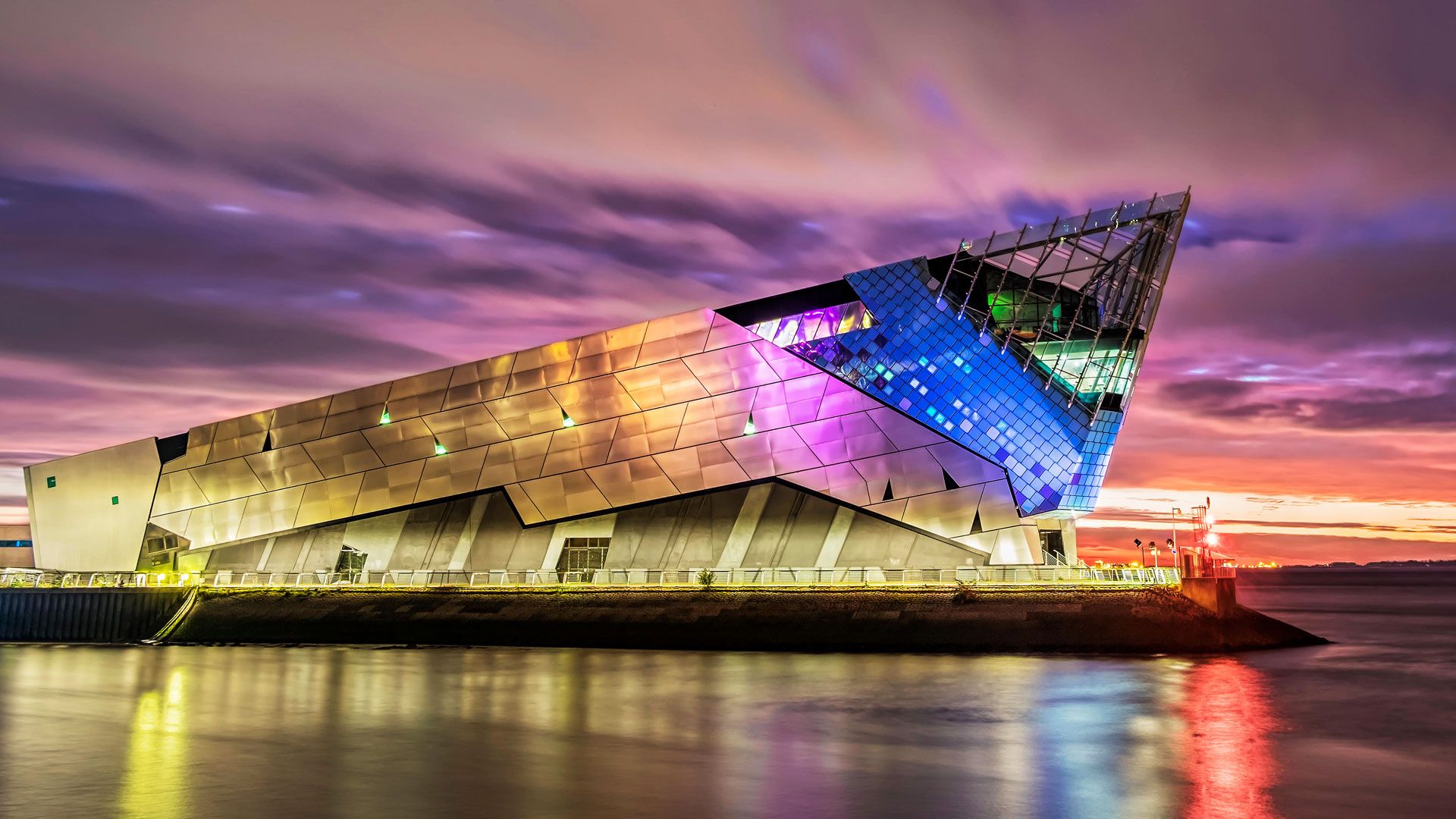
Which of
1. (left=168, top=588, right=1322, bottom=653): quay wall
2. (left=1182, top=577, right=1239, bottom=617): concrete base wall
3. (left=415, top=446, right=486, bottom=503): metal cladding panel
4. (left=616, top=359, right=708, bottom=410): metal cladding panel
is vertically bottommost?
(left=168, top=588, right=1322, bottom=653): quay wall

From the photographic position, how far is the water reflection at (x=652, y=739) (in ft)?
51.1

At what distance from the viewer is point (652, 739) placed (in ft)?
68.5

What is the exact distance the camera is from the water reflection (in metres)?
15.6

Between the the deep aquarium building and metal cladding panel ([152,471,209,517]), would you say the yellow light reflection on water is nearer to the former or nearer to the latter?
the the deep aquarium building

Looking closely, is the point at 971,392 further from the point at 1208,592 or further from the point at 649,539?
the point at 649,539

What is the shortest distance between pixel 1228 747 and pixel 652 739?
10.2m

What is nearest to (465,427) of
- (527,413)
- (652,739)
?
(527,413)

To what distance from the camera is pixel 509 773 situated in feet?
57.2

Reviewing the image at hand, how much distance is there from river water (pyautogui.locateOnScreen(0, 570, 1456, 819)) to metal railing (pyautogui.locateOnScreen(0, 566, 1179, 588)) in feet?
16.3

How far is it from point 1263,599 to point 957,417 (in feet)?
335

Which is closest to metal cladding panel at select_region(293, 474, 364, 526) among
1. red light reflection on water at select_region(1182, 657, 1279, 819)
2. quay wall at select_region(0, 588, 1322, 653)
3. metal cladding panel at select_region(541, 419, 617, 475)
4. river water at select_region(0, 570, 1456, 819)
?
quay wall at select_region(0, 588, 1322, 653)

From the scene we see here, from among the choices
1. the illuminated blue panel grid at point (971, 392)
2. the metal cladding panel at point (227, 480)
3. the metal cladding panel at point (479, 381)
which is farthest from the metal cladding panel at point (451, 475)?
the illuminated blue panel grid at point (971, 392)

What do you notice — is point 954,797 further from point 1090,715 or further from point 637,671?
point 637,671

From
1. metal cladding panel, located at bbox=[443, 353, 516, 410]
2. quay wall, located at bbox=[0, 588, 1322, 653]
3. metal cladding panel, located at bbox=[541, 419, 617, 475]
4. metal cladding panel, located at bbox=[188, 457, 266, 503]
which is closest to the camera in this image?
quay wall, located at bbox=[0, 588, 1322, 653]
